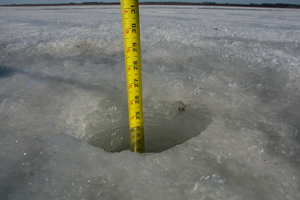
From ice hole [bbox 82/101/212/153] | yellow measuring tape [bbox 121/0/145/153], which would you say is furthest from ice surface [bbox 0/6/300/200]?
yellow measuring tape [bbox 121/0/145/153]

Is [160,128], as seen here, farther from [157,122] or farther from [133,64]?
[133,64]

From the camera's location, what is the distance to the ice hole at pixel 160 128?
4.66ft

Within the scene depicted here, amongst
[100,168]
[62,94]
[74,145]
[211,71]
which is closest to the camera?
[100,168]

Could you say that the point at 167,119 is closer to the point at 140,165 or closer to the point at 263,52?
the point at 140,165

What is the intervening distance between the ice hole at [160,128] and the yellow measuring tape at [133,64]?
358mm

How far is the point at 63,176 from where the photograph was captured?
2.58 ft

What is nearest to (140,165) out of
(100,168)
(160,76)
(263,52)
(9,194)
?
(100,168)

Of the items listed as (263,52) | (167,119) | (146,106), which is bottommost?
(167,119)

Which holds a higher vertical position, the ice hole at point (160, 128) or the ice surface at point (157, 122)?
the ice surface at point (157, 122)

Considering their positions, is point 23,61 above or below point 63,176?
above

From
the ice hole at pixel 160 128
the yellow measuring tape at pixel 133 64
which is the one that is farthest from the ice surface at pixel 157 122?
the yellow measuring tape at pixel 133 64

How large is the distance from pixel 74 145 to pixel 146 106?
0.71 meters

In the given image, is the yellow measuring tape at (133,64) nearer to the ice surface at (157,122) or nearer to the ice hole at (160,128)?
the ice surface at (157,122)

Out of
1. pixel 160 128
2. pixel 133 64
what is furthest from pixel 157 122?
pixel 133 64
